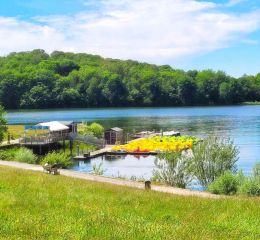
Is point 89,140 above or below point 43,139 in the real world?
below

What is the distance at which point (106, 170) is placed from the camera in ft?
159

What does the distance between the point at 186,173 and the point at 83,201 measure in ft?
61.2

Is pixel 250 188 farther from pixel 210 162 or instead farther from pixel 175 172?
pixel 210 162

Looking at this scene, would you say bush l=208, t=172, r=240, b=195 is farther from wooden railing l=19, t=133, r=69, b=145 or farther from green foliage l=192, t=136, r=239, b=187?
wooden railing l=19, t=133, r=69, b=145

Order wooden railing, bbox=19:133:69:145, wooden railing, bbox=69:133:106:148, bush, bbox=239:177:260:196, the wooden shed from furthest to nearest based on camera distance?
the wooden shed → wooden railing, bbox=69:133:106:148 → wooden railing, bbox=19:133:69:145 → bush, bbox=239:177:260:196

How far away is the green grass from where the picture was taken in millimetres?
9336

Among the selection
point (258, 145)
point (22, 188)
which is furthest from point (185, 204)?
point (258, 145)

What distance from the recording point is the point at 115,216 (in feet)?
36.6

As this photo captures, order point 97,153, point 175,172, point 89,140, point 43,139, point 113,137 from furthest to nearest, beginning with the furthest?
point 113,137
point 89,140
point 43,139
point 97,153
point 175,172

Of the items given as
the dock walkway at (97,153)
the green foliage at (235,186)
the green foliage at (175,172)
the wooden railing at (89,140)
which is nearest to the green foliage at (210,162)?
the green foliage at (175,172)

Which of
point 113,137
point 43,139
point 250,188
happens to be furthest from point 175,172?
point 113,137

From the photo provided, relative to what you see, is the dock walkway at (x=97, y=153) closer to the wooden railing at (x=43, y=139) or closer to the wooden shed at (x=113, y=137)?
the wooden railing at (x=43, y=139)

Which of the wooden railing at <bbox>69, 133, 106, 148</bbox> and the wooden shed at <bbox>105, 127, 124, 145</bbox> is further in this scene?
the wooden shed at <bbox>105, 127, 124, 145</bbox>

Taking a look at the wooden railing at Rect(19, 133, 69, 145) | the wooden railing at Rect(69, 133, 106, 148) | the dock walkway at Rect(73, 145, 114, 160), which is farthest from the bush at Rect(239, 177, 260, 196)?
the wooden railing at Rect(69, 133, 106, 148)
